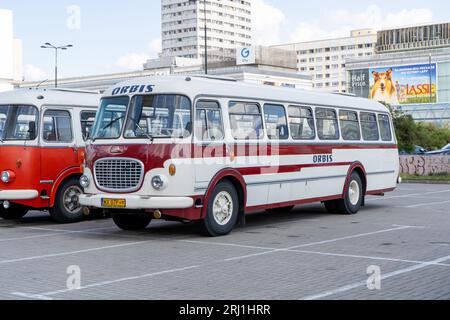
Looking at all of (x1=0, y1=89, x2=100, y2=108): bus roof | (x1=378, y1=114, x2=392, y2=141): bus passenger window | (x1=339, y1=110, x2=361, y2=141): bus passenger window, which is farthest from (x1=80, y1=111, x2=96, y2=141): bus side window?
(x1=378, y1=114, x2=392, y2=141): bus passenger window

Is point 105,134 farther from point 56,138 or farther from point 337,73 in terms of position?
point 337,73

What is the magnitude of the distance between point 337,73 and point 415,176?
151011 mm

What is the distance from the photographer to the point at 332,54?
18688 centimetres

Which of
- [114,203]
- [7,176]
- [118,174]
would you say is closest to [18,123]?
[7,176]

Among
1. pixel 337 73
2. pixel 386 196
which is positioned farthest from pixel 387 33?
pixel 386 196

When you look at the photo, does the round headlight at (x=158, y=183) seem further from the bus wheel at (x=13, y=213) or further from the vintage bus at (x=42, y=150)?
the bus wheel at (x=13, y=213)

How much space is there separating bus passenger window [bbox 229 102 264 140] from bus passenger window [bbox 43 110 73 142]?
4264 millimetres

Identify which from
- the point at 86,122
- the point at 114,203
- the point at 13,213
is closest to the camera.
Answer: the point at 114,203


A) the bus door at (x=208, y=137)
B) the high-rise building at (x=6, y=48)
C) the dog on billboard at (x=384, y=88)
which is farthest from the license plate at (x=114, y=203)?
the dog on billboard at (x=384, y=88)

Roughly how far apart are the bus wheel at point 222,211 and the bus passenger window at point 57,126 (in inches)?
174

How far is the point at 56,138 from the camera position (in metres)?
16.3

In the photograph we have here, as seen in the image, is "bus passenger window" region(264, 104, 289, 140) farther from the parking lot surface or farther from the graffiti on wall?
the graffiti on wall

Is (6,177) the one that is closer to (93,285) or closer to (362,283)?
(93,285)

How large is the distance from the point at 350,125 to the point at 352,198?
1.82 m
